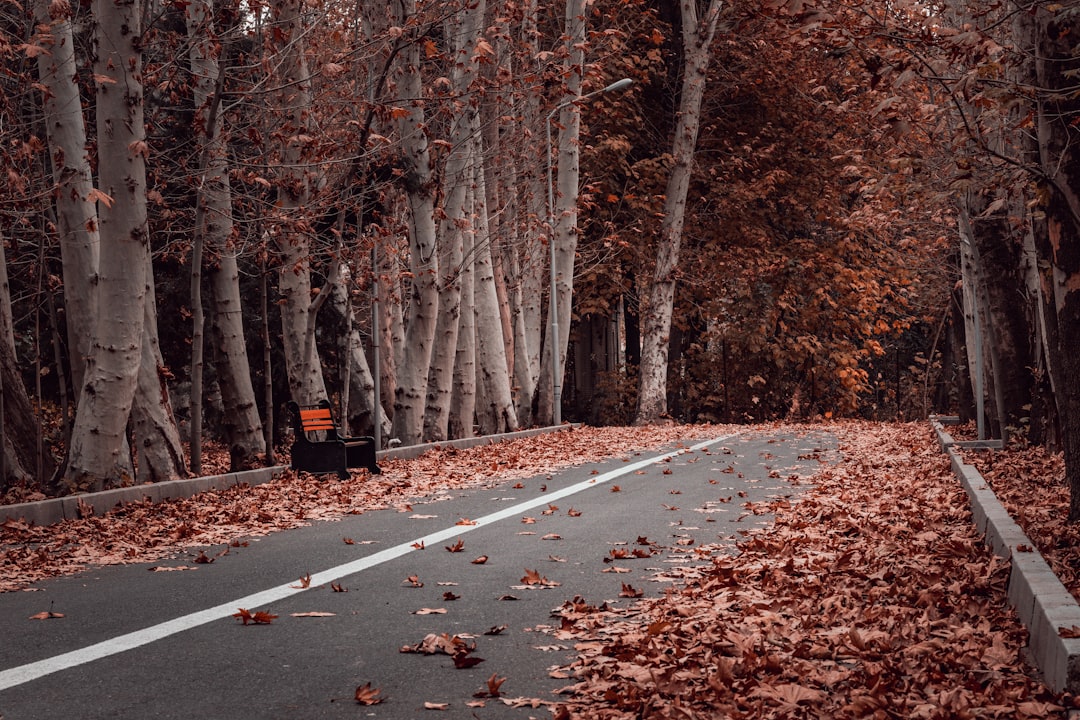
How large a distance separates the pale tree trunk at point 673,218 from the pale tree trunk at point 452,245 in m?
9.69

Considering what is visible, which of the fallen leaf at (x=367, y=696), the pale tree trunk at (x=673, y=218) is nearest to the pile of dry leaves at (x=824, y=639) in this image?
the fallen leaf at (x=367, y=696)

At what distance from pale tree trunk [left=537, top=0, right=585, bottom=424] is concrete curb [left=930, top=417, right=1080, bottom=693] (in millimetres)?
18799

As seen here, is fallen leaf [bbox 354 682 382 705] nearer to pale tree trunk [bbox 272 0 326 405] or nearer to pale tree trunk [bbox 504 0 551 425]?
pale tree trunk [bbox 272 0 326 405]

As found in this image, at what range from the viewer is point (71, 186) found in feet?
48.0

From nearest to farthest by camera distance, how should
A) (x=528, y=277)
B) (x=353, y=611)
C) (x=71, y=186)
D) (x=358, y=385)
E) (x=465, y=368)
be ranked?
(x=353, y=611)
(x=71, y=186)
(x=465, y=368)
(x=358, y=385)
(x=528, y=277)

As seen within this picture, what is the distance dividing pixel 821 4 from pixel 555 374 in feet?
66.9

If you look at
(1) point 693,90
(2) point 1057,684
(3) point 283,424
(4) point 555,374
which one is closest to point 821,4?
(2) point 1057,684

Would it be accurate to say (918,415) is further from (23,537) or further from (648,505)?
(23,537)

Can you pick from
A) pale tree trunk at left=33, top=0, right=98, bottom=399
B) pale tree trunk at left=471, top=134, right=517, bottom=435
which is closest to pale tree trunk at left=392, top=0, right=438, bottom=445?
pale tree trunk at left=471, top=134, right=517, bottom=435

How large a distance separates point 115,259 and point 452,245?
31.3 ft

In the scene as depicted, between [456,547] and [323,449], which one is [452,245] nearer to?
[323,449]

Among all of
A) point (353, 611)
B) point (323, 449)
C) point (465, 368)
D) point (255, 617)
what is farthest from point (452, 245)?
point (255, 617)

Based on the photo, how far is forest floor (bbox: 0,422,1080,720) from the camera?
5102 mm

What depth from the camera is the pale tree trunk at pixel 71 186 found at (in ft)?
47.4
